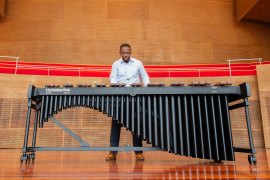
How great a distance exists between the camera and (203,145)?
1.76m

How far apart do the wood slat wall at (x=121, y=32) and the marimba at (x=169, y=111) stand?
12.2 ft

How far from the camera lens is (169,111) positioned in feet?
6.07

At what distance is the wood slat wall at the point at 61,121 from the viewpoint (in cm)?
347

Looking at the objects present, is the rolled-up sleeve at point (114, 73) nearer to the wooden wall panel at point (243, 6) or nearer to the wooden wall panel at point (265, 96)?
the wooden wall panel at point (265, 96)

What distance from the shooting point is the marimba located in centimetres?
176

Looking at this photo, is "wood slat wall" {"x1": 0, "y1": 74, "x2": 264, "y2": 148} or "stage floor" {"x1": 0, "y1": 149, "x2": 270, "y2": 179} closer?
"stage floor" {"x1": 0, "y1": 149, "x2": 270, "y2": 179}

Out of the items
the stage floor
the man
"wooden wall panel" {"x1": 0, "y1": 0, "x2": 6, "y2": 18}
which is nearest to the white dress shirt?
the man

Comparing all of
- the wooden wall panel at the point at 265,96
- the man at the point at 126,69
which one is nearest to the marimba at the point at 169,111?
the man at the point at 126,69

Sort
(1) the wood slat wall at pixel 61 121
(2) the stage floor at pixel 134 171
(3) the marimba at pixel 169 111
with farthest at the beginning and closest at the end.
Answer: (1) the wood slat wall at pixel 61 121, (3) the marimba at pixel 169 111, (2) the stage floor at pixel 134 171

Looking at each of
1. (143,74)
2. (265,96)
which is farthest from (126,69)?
(265,96)

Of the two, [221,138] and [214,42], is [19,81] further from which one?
[214,42]

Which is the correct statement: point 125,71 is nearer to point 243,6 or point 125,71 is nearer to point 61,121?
point 61,121

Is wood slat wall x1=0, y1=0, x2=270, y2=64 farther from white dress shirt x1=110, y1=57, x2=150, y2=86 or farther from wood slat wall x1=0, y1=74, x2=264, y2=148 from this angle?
white dress shirt x1=110, y1=57, x2=150, y2=86

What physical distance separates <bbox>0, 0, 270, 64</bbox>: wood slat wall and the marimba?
371 centimetres
